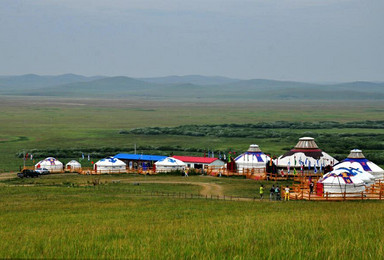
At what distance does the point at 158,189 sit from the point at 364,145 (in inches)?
1965

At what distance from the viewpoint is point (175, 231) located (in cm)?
2308

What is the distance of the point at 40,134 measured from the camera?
12556 centimetres

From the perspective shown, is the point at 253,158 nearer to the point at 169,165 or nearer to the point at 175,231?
the point at 169,165

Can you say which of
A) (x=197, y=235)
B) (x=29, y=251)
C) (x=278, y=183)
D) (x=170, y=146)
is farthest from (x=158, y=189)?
(x=170, y=146)

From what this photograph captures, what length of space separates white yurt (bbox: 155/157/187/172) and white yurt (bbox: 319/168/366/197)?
81.1 ft

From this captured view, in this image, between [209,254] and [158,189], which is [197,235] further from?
[158,189]

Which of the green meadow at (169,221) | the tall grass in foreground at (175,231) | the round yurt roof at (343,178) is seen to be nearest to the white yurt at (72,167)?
the green meadow at (169,221)

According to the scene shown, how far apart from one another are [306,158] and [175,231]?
142 feet

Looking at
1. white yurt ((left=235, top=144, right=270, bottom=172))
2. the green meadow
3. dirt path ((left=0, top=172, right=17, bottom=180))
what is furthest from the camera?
white yurt ((left=235, top=144, right=270, bottom=172))

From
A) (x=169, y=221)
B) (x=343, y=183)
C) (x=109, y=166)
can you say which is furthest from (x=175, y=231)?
(x=109, y=166)

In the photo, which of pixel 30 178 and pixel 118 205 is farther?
pixel 30 178

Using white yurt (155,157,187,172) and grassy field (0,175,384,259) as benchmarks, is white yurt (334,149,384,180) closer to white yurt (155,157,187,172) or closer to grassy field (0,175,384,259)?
grassy field (0,175,384,259)

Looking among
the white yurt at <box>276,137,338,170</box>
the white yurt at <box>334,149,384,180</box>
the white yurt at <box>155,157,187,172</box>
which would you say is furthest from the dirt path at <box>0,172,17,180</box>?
the white yurt at <box>334,149,384,180</box>

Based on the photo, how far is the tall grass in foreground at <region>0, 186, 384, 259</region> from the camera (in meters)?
15.7
